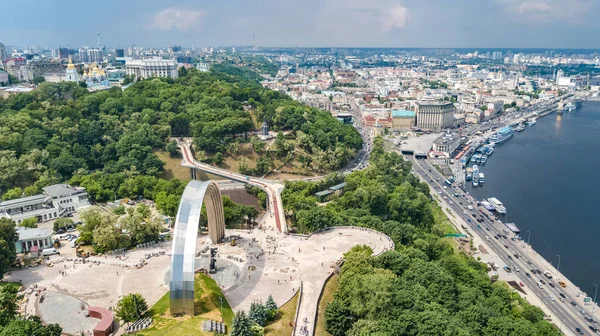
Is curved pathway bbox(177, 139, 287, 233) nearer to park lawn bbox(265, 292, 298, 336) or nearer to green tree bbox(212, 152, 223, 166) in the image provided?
green tree bbox(212, 152, 223, 166)

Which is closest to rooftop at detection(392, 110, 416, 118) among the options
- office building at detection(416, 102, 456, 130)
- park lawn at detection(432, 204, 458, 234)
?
office building at detection(416, 102, 456, 130)

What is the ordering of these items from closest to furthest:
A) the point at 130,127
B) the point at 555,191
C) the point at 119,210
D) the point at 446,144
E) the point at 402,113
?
the point at 119,210 → the point at 130,127 → the point at 555,191 → the point at 446,144 → the point at 402,113

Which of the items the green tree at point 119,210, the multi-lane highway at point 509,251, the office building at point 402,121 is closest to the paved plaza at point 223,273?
the green tree at point 119,210

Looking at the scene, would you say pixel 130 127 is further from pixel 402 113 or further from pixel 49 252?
pixel 402 113

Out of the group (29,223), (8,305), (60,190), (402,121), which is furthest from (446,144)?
(8,305)

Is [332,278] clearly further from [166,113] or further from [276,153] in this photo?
[166,113]

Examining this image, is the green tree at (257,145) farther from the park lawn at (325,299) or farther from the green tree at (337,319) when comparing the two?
the green tree at (337,319)

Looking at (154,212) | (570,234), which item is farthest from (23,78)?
(570,234)
